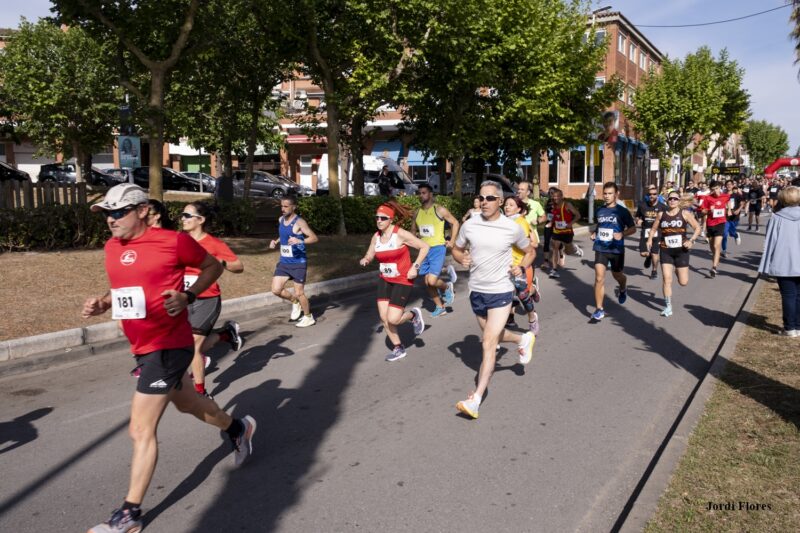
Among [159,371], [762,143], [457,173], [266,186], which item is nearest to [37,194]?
[159,371]

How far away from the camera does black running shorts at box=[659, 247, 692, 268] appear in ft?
33.0

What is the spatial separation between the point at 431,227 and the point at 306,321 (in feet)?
7.86

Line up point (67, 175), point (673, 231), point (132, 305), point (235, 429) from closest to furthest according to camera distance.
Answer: point (132, 305), point (235, 429), point (673, 231), point (67, 175)

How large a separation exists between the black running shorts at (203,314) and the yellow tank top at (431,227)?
4.67 m

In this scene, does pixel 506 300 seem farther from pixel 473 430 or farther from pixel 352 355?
pixel 352 355

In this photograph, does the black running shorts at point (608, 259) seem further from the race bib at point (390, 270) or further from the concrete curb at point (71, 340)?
the concrete curb at point (71, 340)

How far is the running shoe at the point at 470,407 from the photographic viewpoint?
→ 5273mm

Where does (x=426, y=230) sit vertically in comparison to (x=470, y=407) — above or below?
above

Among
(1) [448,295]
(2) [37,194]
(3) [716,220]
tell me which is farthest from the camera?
(3) [716,220]

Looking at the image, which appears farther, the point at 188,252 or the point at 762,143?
the point at 762,143

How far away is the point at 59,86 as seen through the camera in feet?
108

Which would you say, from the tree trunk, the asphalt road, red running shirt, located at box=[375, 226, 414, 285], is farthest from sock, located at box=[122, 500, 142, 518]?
the tree trunk

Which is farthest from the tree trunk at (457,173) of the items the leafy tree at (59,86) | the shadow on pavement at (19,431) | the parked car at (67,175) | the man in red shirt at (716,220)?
the parked car at (67,175)

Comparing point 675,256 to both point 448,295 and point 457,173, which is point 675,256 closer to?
point 448,295
